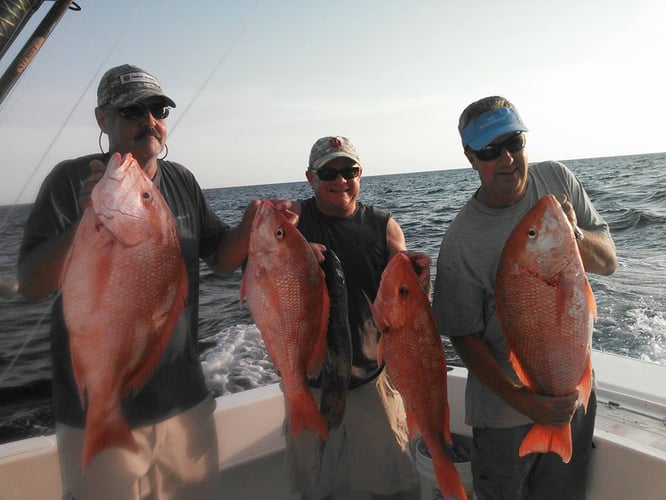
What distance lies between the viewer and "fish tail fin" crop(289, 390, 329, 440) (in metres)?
2.03

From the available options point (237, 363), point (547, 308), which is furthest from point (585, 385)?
point (237, 363)

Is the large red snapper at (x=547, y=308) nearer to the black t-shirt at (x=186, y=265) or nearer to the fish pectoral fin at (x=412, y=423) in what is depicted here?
the fish pectoral fin at (x=412, y=423)

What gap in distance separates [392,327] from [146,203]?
122 cm

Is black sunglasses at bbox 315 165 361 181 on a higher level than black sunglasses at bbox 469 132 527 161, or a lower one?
lower

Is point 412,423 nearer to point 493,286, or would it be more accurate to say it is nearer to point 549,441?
point 549,441

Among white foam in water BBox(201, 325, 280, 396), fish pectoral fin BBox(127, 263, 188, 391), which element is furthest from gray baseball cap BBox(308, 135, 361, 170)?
white foam in water BBox(201, 325, 280, 396)

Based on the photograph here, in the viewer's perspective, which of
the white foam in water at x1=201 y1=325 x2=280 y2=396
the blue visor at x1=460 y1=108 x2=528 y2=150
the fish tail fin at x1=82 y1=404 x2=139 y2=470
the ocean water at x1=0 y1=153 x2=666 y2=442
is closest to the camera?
the fish tail fin at x1=82 y1=404 x2=139 y2=470

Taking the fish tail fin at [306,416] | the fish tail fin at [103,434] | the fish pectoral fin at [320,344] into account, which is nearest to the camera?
the fish tail fin at [103,434]

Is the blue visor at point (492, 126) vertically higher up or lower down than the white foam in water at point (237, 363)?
higher up

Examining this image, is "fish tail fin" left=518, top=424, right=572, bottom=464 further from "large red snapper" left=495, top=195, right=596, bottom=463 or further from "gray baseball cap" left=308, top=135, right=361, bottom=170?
"gray baseball cap" left=308, top=135, right=361, bottom=170

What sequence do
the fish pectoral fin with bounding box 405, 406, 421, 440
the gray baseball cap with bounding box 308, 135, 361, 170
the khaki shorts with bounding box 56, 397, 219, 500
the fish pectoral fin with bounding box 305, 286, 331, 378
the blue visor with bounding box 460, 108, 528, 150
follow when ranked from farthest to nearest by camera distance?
the gray baseball cap with bounding box 308, 135, 361, 170
the blue visor with bounding box 460, 108, 528, 150
the fish pectoral fin with bounding box 405, 406, 421, 440
the khaki shorts with bounding box 56, 397, 219, 500
the fish pectoral fin with bounding box 305, 286, 331, 378

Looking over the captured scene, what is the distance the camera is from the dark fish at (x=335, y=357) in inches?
82.9

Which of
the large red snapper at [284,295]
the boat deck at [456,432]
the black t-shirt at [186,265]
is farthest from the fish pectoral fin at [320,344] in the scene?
the boat deck at [456,432]

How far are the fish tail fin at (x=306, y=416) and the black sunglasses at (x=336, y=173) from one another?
5.19ft
